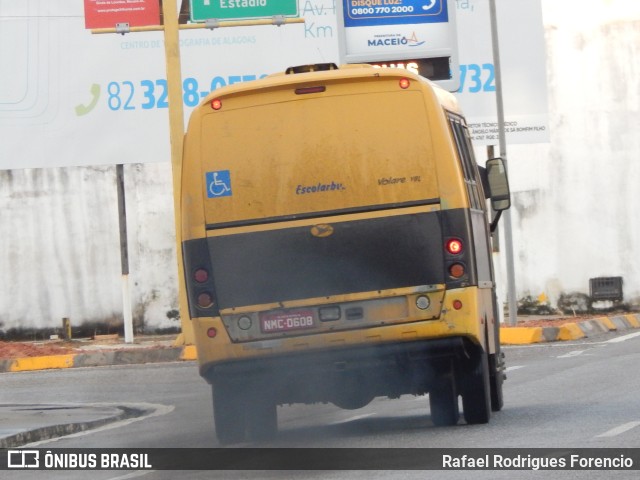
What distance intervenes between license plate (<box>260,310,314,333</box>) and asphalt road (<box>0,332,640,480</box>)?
84 cm

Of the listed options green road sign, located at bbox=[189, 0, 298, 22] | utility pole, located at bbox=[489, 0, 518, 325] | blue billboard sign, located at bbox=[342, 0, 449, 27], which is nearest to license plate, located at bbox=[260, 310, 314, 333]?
green road sign, located at bbox=[189, 0, 298, 22]

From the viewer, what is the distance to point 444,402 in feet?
37.9

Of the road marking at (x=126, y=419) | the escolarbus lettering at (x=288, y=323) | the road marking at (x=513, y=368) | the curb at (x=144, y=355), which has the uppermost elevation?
the escolarbus lettering at (x=288, y=323)

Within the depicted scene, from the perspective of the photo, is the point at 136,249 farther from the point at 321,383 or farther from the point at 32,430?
the point at 321,383

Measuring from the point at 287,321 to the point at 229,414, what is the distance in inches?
37.2

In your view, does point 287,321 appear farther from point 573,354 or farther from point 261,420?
point 573,354

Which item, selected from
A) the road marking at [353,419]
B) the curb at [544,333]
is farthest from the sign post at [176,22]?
the road marking at [353,419]

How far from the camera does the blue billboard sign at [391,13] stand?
78.9 feet

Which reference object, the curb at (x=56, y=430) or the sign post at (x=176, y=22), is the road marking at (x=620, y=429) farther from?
the sign post at (x=176, y=22)

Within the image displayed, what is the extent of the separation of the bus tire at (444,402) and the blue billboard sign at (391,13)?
13160 millimetres

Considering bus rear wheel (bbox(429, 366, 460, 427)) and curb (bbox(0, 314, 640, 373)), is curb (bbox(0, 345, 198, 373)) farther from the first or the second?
bus rear wheel (bbox(429, 366, 460, 427))

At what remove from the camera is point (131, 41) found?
26.4 m

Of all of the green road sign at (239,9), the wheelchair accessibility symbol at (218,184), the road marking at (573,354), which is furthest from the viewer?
the green road sign at (239,9)

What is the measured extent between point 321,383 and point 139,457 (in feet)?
4.62
